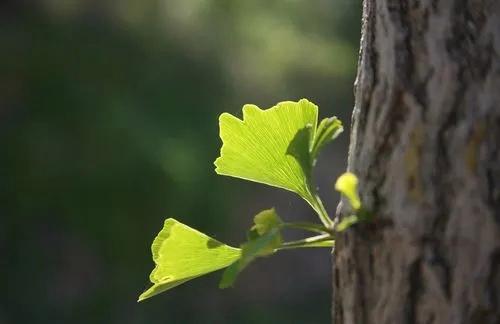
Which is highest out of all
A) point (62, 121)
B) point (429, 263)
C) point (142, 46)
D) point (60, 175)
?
point (142, 46)

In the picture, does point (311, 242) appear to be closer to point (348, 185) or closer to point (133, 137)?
point (348, 185)

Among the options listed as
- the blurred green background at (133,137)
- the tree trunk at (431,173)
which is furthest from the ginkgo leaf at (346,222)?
the blurred green background at (133,137)

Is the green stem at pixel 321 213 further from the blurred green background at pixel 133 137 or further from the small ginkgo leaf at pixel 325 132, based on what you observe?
the blurred green background at pixel 133 137

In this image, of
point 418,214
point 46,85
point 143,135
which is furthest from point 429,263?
point 46,85

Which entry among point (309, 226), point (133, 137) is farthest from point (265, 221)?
point (133, 137)

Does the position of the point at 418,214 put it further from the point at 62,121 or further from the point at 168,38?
the point at 168,38
